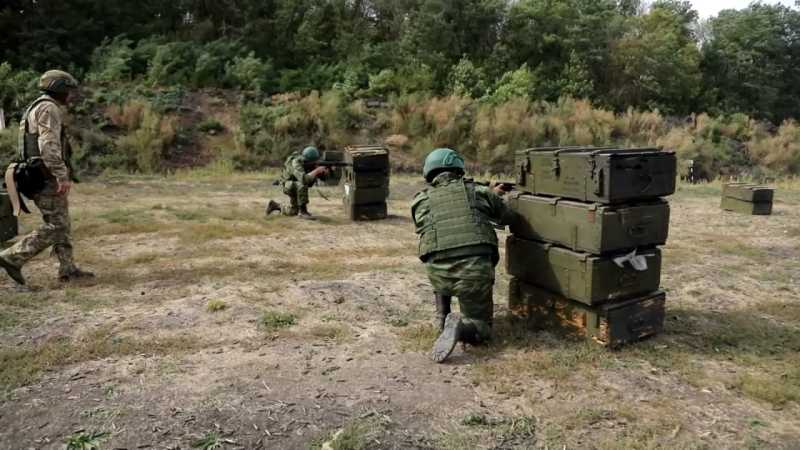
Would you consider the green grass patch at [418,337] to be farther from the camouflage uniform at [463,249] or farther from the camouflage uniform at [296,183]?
the camouflage uniform at [296,183]

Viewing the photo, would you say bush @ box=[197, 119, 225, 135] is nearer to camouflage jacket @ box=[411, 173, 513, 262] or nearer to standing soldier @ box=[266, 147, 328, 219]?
standing soldier @ box=[266, 147, 328, 219]

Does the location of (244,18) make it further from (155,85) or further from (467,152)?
(467,152)

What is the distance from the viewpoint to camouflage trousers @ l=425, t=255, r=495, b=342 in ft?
15.2

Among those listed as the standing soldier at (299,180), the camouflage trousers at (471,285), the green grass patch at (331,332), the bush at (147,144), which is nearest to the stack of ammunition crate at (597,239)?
the camouflage trousers at (471,285)

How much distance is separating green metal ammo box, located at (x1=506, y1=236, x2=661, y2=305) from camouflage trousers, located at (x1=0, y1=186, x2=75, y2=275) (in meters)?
4.69

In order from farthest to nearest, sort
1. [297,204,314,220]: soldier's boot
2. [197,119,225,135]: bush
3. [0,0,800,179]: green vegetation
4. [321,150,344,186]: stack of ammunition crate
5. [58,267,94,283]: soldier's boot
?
[197,119,225,135]: bush → [0,0,800,179]: green vegetation → [321,150,344,186]: stack of ammunition crate → [297,204,314,220]: soldier's boot → [58,267,94,283]: soldier's boot

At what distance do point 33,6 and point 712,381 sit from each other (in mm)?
25037

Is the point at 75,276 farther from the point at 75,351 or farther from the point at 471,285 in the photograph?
the point at 471,285

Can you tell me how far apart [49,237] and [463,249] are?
172 inches

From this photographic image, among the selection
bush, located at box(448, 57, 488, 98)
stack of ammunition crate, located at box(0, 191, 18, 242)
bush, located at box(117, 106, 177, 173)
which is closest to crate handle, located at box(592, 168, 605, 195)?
stack of ammunition crate, located at box(0, 191, 18, 242)

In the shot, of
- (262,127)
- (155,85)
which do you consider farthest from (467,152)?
(155,85)

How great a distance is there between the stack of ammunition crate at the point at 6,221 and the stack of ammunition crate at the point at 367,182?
4883 millimetres

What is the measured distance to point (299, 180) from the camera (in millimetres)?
10484

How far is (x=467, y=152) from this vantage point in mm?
20031
